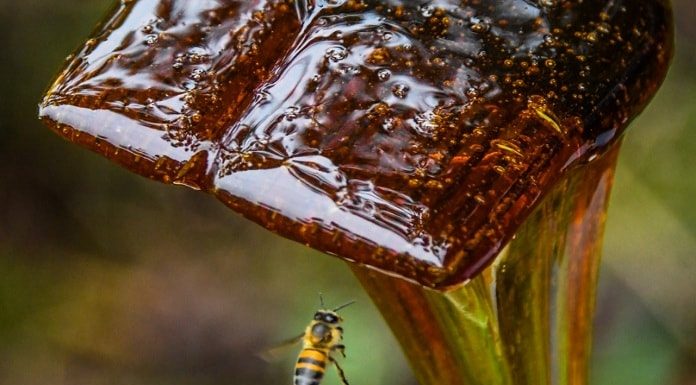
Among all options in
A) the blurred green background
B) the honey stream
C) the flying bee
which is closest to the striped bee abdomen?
the flying bee

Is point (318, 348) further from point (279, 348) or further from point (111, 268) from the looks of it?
point (111, 268)

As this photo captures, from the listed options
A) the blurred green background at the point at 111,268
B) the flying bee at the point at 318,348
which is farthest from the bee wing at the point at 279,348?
the blurred green background at the point at 111,268

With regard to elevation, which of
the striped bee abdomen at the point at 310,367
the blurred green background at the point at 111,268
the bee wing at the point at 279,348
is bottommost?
the striped bee abdomen at the point at 310,367

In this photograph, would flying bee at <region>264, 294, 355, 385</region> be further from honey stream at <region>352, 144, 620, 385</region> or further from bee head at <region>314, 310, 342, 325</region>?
honey stream at <region>352, 144, 620, 385</region>

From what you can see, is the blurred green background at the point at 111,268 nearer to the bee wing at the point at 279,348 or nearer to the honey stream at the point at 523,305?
the bee wing at the point at 279,348

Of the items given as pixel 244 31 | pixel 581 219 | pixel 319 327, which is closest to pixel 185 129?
pixel 244 31

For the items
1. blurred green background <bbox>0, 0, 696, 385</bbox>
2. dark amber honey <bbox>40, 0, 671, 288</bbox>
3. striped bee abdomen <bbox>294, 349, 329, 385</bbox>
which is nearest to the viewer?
dark amber honey <bbox>40, 0, 671, 288</bbox>

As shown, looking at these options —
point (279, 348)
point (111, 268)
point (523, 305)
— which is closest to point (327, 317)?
point (279, 348)

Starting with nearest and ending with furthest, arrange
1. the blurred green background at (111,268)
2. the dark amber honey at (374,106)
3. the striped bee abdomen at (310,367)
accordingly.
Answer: the dark amber honey at (374,106) < the striped bee abdomen at (310,367) < the blurred green background at (111,268)
